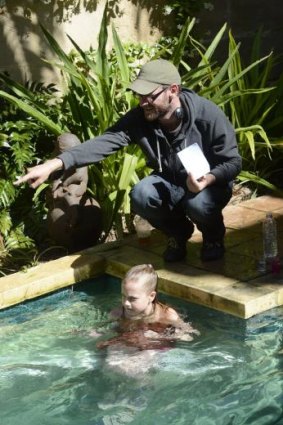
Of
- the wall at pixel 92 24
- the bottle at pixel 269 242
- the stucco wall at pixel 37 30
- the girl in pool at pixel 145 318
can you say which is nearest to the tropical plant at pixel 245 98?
the wall at pixel 92 24

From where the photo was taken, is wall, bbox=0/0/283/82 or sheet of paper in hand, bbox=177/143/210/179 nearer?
sheet of paper in hand, bbox=177/143/210/179

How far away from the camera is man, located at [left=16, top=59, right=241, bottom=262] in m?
4.94

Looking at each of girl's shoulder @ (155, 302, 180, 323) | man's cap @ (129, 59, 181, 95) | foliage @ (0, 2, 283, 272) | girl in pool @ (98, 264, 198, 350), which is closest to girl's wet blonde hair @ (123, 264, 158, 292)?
girl in pool @ (98, 264, 198, 350)

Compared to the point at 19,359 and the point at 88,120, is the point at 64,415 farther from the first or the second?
the point at 88,120

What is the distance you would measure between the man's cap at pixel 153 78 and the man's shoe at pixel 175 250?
1.02 m

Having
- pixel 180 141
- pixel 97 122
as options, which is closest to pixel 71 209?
pixel 97 122

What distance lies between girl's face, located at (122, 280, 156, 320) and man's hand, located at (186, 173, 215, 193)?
0.69 metres

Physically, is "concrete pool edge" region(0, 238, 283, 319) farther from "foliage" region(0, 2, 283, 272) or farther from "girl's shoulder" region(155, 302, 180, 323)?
"foliage" region(0, 2, 283, 272)

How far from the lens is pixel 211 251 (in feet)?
17.7

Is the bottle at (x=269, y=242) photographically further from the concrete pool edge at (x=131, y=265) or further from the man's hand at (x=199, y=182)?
the man's hand at (x=199, y=182)

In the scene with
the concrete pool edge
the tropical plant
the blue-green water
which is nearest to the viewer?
the blue-green water

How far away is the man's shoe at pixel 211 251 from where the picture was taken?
212 inches

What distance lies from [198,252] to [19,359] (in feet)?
4.87

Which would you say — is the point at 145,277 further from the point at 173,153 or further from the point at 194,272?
the point at 173,153
